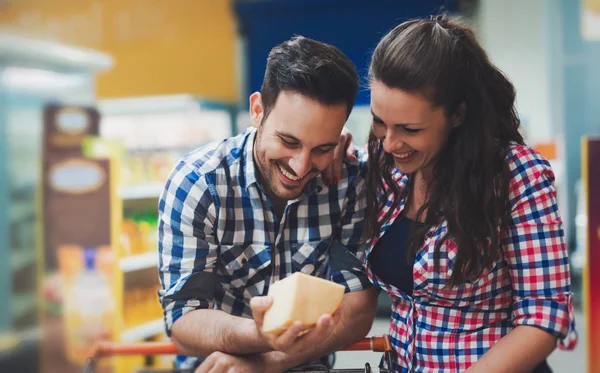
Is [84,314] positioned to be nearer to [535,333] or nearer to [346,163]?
[346,163]

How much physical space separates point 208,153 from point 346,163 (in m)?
0.37

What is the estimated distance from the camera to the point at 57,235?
408 centimetres

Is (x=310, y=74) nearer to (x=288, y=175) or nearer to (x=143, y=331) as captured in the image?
(x=288, y=175)

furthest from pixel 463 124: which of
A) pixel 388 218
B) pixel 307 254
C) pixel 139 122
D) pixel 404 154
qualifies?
pixel 139 122

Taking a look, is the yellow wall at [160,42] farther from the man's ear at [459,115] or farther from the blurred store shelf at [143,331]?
the man's ear at [459,115]

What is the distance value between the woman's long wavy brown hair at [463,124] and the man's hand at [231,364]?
0.48m

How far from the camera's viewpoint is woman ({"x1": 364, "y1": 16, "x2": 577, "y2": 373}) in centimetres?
142

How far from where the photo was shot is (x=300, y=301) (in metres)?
1.28

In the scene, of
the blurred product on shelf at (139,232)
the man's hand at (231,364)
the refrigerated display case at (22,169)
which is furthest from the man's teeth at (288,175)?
the refrigerated display case at (22,169)

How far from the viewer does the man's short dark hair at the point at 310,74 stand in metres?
1.52

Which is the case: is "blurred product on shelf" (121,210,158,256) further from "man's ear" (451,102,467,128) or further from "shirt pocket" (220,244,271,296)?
"man's ear" (451,102,467,128)

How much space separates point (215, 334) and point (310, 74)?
661 mm

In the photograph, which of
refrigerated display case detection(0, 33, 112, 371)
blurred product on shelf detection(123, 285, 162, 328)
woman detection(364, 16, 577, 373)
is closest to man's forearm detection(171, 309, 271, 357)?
woman detection(364, 16, 577, 373)

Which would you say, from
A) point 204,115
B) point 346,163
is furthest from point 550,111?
point 346,163
